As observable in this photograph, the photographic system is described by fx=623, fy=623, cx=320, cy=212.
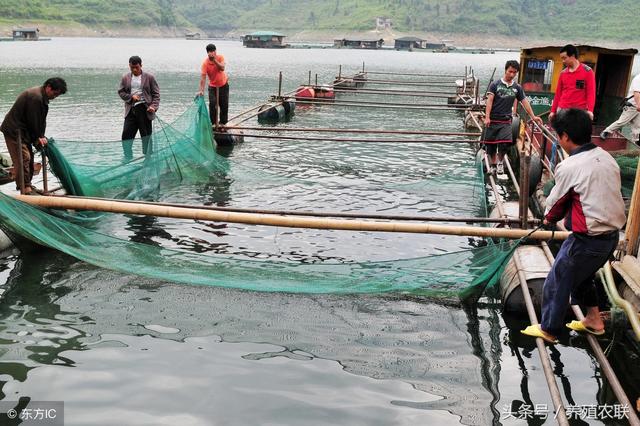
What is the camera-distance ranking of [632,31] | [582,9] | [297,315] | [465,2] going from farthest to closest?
1. [465,2]
2. [582,9]
3. [632,31]
4. [297,315]

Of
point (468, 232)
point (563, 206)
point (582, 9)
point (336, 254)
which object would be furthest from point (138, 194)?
point (582, 9)

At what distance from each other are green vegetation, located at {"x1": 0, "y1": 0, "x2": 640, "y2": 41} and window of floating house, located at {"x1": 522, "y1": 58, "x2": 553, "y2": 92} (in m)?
127

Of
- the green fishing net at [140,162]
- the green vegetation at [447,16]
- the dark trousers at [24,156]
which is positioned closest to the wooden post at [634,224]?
the green fishing net at [140,162]

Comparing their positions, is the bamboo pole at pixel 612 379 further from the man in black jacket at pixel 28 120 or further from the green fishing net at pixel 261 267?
the man in black jacket at pixel 28 120

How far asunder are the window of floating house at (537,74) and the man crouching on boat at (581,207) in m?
10.9

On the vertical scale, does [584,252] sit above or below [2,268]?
above

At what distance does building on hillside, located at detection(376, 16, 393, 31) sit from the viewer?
513 feet

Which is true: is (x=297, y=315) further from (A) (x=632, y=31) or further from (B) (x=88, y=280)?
(A) (x=632, y=31)

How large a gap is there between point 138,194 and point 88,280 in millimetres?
2504

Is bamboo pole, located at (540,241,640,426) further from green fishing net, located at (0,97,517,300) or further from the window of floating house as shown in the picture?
the window of floating house

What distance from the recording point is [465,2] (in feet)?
546

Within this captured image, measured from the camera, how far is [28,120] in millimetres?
7812

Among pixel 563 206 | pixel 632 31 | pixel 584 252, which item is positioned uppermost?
pixel 632 31

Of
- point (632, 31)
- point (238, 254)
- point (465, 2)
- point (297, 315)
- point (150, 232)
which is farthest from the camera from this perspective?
point (465, 2)
